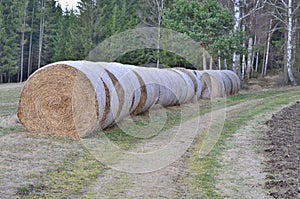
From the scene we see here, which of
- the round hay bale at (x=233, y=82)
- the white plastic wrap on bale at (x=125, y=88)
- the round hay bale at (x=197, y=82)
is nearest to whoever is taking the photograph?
the white plastic wrap on bale at (x=125, y=88)

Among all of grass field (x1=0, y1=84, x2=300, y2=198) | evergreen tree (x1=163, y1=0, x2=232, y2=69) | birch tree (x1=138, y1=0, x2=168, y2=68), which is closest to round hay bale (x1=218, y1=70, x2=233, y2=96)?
evergreen tree (x1=163, y1=0, x2=232, y2=69)

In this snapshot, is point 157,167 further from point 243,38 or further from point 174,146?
point 243,38

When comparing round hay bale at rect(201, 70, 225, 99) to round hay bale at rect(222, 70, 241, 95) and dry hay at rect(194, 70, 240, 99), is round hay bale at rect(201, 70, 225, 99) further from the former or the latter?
round hay bale at rect(222, 70, 241, 95)

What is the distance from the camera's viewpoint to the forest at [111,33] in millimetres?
28094

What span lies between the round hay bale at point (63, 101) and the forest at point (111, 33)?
17.1 m

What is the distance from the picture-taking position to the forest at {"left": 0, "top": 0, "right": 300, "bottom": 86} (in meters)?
28.1

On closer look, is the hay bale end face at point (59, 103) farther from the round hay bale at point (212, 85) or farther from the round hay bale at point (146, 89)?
the round hay bale at point (212, 85)

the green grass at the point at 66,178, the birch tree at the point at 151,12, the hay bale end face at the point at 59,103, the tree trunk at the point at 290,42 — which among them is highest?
the birch tree at the point at 151,12

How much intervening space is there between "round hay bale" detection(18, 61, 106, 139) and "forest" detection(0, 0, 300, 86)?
56.2 ft

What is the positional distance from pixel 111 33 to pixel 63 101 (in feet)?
90.1

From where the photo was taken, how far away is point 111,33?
35156 millimetres

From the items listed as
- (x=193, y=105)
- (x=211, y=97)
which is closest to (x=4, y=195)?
(x=193, y=105)

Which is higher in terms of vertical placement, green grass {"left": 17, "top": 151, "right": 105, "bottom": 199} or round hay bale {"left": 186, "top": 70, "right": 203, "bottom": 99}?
round hay bale {"left": 186, "top": 70, "right": 203, "bottom": 99}

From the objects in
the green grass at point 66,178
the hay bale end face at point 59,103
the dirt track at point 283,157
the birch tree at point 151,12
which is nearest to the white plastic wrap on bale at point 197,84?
the dirt track at point 283,157
